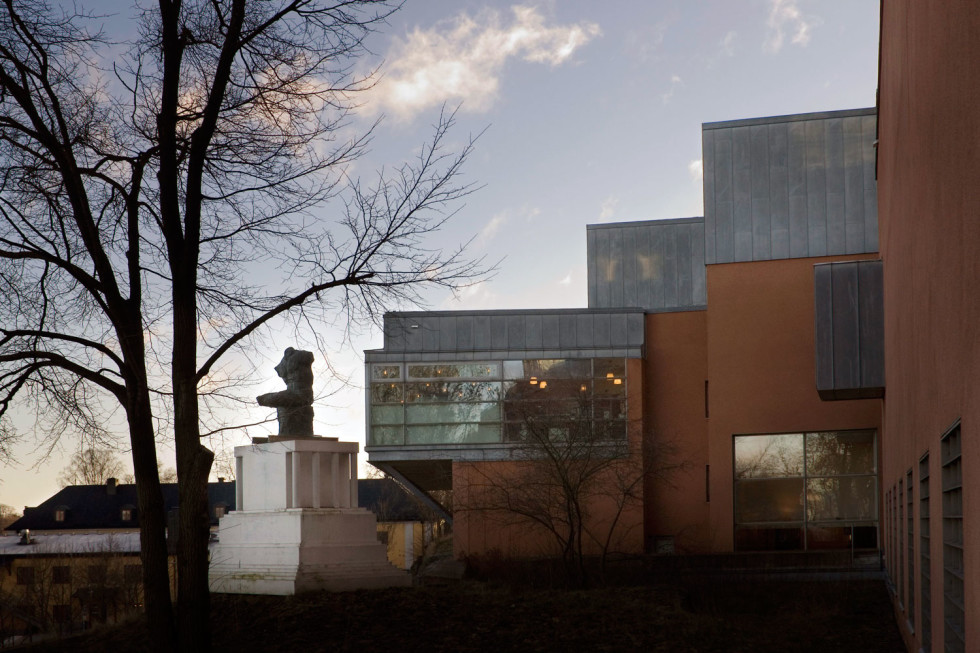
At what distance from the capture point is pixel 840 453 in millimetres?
31047

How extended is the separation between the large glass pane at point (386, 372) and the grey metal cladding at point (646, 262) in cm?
1255

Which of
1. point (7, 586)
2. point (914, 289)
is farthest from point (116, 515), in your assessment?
point (914, 289)

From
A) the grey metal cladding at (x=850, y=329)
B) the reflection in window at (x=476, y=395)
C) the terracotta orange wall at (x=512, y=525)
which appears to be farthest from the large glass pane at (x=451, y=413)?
the grey metal cladding at (x=850, y=329)

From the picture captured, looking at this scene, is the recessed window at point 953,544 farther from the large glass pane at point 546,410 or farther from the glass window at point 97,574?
the glass window at point 97,574

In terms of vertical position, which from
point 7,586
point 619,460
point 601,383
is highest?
point 601,383

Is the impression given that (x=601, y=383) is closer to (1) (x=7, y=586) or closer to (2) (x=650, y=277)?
(2) (x=650, y=277)

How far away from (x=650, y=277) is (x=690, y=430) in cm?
1191

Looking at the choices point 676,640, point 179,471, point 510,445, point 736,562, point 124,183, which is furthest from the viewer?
point 510,445

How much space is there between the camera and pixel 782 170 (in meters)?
31.6

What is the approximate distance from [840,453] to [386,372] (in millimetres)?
14627

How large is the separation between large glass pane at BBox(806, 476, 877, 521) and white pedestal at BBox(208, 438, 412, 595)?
613 inches

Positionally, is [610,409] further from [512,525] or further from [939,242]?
[939,242]

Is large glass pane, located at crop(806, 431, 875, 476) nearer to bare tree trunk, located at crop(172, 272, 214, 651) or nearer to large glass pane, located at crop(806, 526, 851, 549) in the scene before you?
large glass pane, located at crop(806, 526, 851, 549)

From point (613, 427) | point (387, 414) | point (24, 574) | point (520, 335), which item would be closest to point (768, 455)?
point (613, 427)
